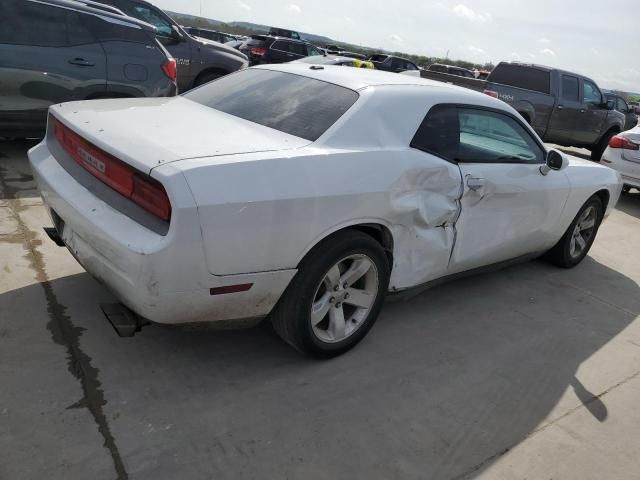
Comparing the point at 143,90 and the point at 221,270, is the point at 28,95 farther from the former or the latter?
the point at 221,270

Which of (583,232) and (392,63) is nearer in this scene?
(583,232)

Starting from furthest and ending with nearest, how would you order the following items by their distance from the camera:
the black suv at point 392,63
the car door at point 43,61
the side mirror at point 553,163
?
1. the black suv at point 392,63
2. the car door at point 43,61
3. the side mirror at point 553,163

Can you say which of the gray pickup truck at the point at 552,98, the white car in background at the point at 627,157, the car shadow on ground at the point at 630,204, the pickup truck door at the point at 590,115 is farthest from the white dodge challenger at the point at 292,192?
the pickup truck door at the point at 590,115

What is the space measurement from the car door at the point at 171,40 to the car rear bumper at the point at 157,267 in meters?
7.61

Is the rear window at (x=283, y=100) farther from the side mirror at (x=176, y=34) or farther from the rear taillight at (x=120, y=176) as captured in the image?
the side mirror at (x=176, y=34)

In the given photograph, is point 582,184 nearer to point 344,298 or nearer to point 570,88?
point 344,298

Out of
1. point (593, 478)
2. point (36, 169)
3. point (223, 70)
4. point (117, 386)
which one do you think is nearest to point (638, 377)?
point (593, 478)

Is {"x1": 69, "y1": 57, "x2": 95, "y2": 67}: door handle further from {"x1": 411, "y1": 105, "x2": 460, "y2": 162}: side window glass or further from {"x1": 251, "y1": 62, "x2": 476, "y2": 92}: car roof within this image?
{"x1": 411, "y1": 105, "x2": 460, "y2": 162}: side window glass

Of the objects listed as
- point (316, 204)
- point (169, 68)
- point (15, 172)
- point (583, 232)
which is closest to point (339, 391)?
point (316, 204)

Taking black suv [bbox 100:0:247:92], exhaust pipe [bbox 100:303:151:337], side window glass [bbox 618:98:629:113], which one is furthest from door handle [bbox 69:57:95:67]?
side window glass [bbox 618:98:629:113]

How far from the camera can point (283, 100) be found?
331 centimetres

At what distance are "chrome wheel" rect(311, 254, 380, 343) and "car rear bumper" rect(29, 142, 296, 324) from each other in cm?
33

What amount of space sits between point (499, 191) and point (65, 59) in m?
4.65

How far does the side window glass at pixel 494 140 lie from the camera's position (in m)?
3.62
